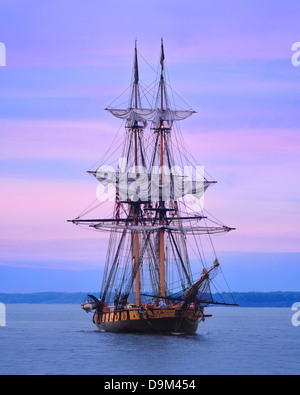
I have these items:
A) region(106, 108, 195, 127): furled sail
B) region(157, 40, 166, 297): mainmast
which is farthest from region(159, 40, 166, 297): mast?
region(106, 108, 195, 127): furled sail

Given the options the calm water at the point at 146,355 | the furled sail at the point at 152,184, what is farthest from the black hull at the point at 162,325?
the furled sail at the point at 152,184

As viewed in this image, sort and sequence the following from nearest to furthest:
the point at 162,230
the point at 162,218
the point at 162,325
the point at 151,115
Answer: the point at 162,325 → the point at 162,230 → the point at 151,115 → the point at 162,218

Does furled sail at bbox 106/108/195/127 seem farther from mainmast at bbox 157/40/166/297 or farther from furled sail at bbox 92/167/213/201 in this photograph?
furled sail at bbox 92/167/213/201

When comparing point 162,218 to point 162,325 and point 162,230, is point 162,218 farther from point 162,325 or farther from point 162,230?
point 162,325

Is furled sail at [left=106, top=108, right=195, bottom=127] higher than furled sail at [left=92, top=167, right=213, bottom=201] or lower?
higher

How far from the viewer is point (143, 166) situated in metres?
96.2

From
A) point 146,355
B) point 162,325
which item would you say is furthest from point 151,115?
point 146,355

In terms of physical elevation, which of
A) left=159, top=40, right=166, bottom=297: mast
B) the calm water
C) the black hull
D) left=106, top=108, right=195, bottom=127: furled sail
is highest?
left=106, top=108, right=195, bottom=127: furled sail

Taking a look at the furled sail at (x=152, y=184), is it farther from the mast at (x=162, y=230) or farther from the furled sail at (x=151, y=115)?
the furled sail at (x=151, y=115)
